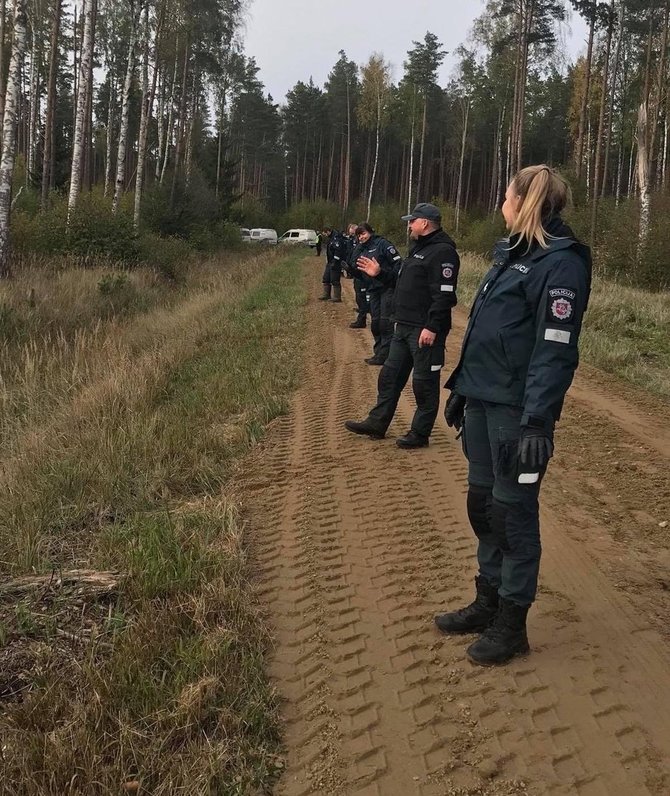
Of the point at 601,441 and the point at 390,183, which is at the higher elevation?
the point at 390,183

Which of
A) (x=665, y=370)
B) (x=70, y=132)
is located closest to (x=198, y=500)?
(x=665, y=370)

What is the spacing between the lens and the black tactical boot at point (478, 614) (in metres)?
3.01

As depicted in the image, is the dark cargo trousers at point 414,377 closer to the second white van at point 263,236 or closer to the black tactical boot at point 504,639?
the black tactical boot at point 504,639

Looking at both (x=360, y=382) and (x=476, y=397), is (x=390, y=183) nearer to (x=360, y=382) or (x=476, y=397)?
(x=360, y=382)

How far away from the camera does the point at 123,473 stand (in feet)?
15.5

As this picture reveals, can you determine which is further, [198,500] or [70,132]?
[70,132]

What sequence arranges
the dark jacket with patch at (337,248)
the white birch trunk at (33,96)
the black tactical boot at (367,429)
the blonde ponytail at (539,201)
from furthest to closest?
the white birch trunk at (33,96) < the dark jacket with patch at (337,248) < the black tactical boot at (367,429) < the blonde ponytail at (539,201)

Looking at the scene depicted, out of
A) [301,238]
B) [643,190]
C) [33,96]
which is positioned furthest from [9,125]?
[301,238]

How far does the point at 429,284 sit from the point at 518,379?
2.81 meters

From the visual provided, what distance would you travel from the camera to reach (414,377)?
18.0 feet

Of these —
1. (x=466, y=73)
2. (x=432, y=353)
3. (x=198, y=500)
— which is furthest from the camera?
(x=466, y=73)

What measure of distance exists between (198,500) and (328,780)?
→ 2.46 metres

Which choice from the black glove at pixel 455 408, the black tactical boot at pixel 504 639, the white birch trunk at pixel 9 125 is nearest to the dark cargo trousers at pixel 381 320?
the black glove at pixel 455 408

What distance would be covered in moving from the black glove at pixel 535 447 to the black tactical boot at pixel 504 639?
2.29ft
